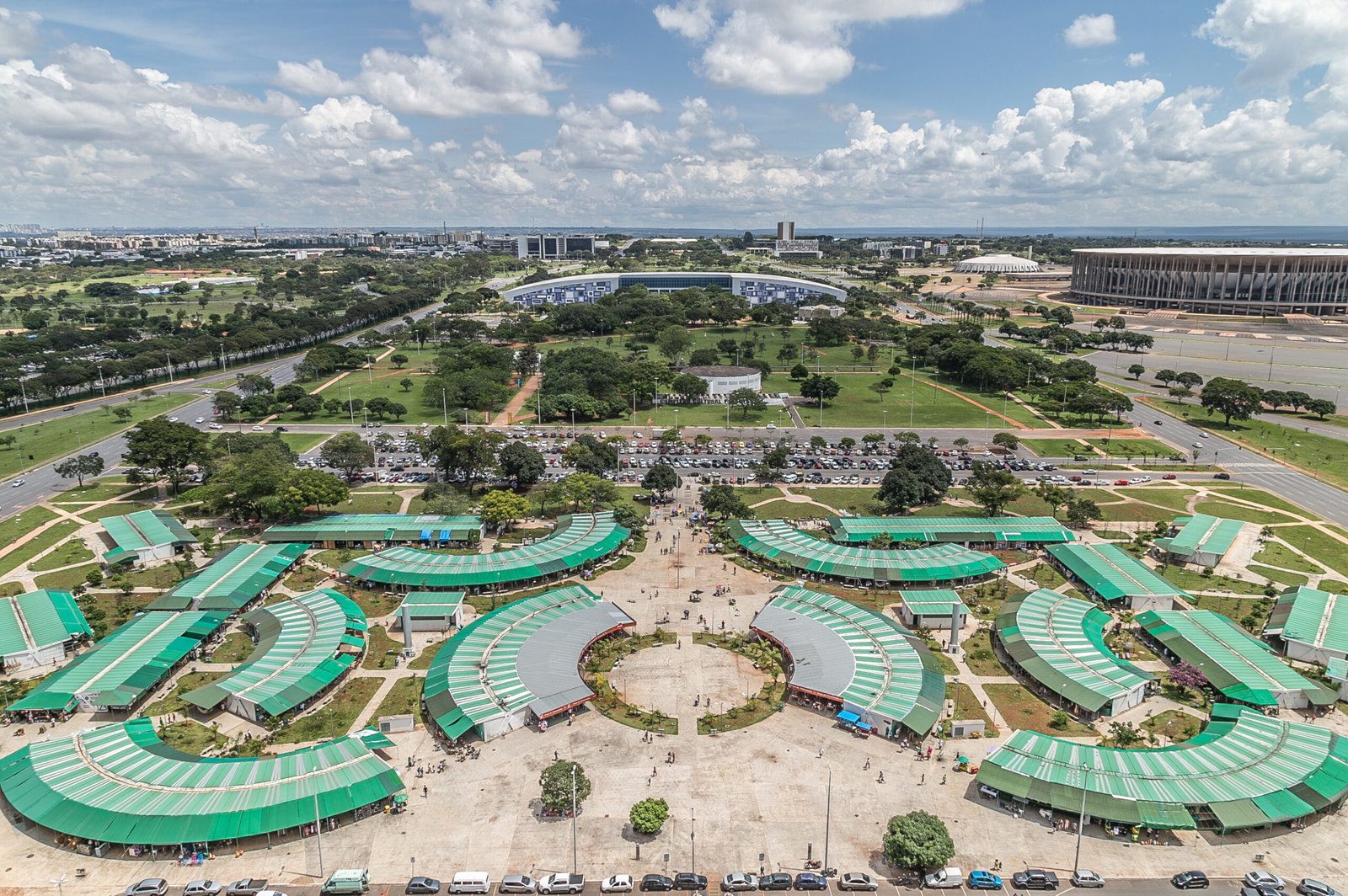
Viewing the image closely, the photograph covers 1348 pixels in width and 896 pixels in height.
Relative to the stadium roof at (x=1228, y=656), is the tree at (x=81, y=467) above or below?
above

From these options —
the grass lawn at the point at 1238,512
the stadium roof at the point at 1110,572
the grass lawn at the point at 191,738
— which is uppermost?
the stadium roof at the point at 1110,572

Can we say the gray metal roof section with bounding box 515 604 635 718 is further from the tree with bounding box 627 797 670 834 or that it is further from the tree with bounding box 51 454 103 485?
the tree with bounding box 51 454 103 485

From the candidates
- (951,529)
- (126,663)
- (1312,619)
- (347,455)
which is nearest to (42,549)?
(347,455)

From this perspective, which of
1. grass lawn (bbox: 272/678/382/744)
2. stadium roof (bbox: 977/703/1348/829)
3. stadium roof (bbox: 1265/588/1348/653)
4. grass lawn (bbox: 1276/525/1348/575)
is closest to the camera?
stadium roof (bbox: 977/703/1348/829)

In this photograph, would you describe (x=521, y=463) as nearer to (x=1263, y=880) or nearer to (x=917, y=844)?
(x=917, y=844)

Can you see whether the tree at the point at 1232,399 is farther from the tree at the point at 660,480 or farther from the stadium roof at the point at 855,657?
the stadium roof at the point at 855,657

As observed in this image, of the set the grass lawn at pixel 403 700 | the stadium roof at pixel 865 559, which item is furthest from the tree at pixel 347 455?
the stadium roof at pixel 865 559

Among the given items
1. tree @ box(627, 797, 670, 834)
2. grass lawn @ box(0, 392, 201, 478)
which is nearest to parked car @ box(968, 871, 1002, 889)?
tree @ box(627, 797, 670, 834)

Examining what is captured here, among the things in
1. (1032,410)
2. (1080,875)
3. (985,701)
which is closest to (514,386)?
(1032,410)
